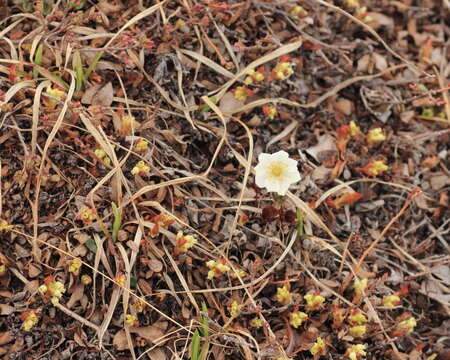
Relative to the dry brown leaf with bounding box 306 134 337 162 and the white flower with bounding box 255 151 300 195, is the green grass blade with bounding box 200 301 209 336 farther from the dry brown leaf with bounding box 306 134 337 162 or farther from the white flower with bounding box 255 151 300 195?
the dry brown leaf with bounding box 306 134 337 162

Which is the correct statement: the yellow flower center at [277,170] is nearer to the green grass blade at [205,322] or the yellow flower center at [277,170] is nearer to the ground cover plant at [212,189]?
the ground cover plant at [212,189]

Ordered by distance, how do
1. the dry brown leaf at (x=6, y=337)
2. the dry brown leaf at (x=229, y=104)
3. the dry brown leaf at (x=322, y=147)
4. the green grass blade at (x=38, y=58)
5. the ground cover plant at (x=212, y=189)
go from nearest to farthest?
the dry brown leaf at (x=6, y=337) → the ground cover plant at (x=212, y=189) → the green grass blade at (x=38, y=58) → the dry brown leaf at (x=229, y=104) → the dry brown leaf at (x=322, y=147)

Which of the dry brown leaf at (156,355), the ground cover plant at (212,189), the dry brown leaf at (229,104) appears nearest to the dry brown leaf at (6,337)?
the ground cover plant at (212,189)

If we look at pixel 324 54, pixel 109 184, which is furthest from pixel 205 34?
pixel 109 184

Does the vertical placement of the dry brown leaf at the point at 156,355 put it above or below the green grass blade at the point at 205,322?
below

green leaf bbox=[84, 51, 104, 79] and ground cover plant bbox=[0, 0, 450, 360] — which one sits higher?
green leaf bbox=[84, 51, 104, 79]

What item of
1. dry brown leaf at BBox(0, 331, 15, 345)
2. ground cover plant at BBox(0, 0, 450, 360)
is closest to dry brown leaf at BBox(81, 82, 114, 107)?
ground cover plant at BBox(0, 0, 450, 360)

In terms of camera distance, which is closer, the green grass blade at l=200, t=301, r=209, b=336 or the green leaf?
the green grass blade at l=200, t=301, r=209, b=336

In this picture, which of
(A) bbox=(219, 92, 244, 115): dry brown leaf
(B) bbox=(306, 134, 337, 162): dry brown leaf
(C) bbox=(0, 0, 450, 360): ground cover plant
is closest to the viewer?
(C) bbox=(0, 0, 450, 360): ground cover plant
